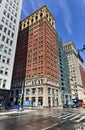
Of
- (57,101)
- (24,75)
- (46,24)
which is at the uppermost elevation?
(46,24)

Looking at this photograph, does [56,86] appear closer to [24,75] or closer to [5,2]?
[24,75]

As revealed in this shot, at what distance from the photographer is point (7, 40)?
38.2 m

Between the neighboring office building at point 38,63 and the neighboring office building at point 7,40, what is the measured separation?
27.8 m

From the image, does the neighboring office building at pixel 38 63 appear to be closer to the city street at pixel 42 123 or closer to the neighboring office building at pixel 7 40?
the neighboring office building at pixel 7 40

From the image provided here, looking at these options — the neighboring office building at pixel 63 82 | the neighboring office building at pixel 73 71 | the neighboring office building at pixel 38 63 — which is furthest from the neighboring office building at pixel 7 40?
the neighboring office building at pixel 73 71

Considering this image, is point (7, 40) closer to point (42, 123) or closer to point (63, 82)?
point (42, 123)

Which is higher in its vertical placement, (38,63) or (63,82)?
(38,63)

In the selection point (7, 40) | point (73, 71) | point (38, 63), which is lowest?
point (7, 40)

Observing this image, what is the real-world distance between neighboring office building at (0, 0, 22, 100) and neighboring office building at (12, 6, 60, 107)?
27780 mm

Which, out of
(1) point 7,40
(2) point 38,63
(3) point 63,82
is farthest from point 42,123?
(3) point 63,82

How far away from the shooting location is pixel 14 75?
82562 millimetres

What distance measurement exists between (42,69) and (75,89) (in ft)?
207

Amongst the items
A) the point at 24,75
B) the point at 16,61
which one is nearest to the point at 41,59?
the point at 24,75

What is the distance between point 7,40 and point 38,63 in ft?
112
